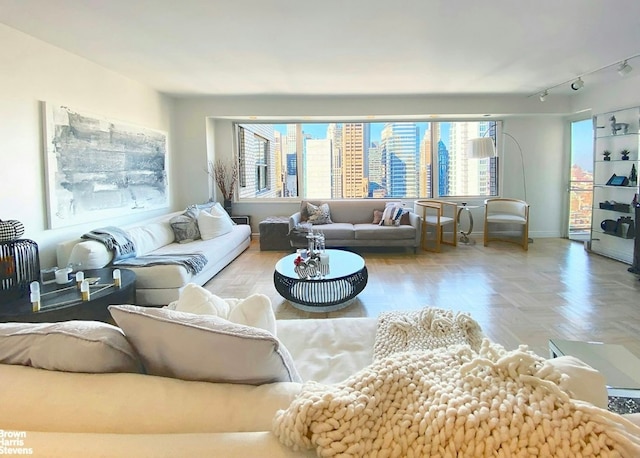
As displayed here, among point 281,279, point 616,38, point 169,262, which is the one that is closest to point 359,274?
point 281,279

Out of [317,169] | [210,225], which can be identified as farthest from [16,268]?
[317,169]

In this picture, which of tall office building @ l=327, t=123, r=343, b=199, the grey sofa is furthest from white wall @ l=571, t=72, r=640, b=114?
tall office building @ l=327, t=123, r=343, b=199

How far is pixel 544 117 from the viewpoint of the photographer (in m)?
6.78

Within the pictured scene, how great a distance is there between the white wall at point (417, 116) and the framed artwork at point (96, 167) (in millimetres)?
868

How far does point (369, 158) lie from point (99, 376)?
6.56 m

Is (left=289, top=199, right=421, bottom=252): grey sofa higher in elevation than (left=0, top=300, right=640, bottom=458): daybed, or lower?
lower

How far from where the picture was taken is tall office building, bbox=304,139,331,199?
23.4 ft

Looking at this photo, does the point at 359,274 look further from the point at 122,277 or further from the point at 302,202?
the point at 302,202

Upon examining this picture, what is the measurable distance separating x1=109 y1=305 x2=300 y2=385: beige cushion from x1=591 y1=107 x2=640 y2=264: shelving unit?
18.4 ft

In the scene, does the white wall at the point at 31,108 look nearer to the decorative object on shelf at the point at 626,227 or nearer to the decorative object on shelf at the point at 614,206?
the decorative object on shelf at the point at 626,227

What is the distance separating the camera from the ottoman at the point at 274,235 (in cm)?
600

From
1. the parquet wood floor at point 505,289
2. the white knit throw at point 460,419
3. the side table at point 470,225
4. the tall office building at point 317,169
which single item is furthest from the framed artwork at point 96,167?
the side table at point 470,225

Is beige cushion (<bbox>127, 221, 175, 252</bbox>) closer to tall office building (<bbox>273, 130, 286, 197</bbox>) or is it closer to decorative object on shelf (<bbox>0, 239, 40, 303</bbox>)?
decorative object on shelf (<bbox>0, 239, 40, 303</bbox>)

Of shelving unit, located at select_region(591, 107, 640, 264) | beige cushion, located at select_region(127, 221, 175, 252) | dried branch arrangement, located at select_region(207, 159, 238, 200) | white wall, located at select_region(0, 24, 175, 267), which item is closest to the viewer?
white wall, located at select_region(0, 24, 175, 267)
